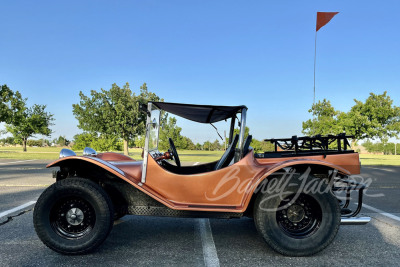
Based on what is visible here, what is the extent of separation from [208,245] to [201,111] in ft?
5.26

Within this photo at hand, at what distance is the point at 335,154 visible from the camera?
10.6 feet

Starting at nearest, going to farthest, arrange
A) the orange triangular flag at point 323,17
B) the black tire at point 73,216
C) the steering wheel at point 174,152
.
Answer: the black tire at point 73,216 < the steering wheel at point 174,152 < the orange triangular flag at point 323,17

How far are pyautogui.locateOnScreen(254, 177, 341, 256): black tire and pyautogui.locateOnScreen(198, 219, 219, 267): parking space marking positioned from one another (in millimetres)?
572

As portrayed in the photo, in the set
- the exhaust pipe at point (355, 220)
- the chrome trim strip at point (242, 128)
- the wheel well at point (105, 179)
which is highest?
the chrome trim strip at point (242, 128)

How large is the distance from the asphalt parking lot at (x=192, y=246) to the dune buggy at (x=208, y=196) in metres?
0.18

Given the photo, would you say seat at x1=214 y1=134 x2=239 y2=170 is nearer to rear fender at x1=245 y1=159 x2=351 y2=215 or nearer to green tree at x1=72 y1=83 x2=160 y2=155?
rear fender at x1=245 y1=159 x2=351 y2=215

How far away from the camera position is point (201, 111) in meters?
3.36

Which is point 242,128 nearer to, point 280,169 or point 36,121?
point 280,169

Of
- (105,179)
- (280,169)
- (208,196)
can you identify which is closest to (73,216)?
(105,179)

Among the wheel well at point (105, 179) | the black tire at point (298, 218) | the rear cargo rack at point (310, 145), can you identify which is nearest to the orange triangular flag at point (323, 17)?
the rear cargo rack at point (310, 145)

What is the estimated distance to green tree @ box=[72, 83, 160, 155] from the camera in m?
26.4

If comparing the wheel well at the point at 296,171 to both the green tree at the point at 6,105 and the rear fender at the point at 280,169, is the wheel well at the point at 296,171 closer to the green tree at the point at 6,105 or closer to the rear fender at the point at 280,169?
the rear fender at the point at 280,169

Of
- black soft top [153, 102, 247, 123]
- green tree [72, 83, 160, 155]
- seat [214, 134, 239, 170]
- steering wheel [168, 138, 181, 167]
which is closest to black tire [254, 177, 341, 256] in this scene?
seat [214, 134, 239, 170]

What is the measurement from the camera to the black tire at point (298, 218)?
9.39 feet
